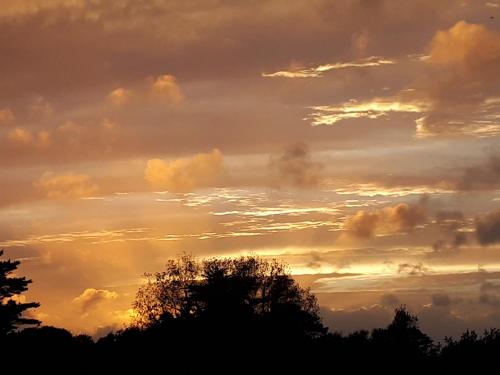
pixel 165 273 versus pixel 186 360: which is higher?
pixel 165 273

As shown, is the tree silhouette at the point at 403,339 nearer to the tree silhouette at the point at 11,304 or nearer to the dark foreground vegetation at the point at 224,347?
the dark foreground vegetation at the point at 224,347

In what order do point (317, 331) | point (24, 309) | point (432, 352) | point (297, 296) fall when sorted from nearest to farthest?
point (24, 309) < point (432, 352) < point (317, 331) < point (297, 296)

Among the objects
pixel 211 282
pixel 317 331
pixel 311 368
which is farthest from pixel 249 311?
pixel 317 331

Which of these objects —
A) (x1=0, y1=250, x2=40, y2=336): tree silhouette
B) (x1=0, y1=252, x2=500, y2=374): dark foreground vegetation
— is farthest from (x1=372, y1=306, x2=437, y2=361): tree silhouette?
(x1=0, y1=250, x2=40, y2=336): tree silhouette

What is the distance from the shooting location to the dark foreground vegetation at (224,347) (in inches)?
3310

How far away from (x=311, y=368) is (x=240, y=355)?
8052 millimetres

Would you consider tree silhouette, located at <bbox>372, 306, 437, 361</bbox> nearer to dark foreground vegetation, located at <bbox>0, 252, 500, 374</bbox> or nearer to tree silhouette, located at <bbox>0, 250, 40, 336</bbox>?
dark foreground vegetation, located at <bbox>0, 252, 500, 374</bbox>

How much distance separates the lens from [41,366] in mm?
82625

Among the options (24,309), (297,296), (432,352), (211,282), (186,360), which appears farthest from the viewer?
(297,296)

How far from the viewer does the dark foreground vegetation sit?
3310 inches

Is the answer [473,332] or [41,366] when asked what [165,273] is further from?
[41,366]

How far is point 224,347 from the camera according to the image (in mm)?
101375

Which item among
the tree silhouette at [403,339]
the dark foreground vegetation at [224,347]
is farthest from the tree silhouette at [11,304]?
the tree silhouette at [403,339]

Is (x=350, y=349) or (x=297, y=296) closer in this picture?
(x=350, y=349)
